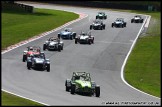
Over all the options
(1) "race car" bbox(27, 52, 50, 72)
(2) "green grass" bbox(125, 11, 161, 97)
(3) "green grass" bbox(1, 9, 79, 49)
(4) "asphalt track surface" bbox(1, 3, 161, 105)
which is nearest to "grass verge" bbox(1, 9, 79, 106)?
(3) "green grass" bbox(1, 9, 79, 49)

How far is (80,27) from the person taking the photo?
74.9 m

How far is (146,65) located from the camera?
4428 centimetres

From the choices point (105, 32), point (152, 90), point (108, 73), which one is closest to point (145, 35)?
point (105, 32)

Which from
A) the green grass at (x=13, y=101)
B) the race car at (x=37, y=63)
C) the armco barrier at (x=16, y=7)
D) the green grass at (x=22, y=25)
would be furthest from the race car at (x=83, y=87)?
the armco barrier at (x=16, y=7)

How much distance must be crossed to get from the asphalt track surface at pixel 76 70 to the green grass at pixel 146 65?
38.2 inches

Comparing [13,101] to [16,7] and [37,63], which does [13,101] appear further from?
[16,7]

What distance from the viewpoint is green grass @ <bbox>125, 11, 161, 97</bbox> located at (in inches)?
1392

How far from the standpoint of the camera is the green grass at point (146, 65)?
116 feet

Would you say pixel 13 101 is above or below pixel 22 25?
above

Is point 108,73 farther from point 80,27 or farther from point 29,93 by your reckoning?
point 80,27

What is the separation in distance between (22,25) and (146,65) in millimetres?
31936

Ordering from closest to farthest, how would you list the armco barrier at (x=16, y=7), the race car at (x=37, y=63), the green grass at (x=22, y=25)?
the race car at (x=37, y=63) < the green grass at (x=22, y=25) < the armco barrier at (x=16, y=7)

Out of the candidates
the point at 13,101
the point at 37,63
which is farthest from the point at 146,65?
the point at 13,101

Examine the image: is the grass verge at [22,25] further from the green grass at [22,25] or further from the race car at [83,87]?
the race car at [83,87]
